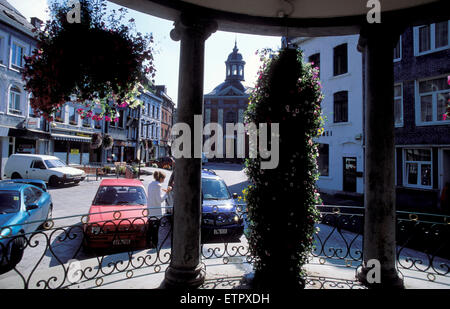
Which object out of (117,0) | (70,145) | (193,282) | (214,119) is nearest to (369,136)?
(193,282)

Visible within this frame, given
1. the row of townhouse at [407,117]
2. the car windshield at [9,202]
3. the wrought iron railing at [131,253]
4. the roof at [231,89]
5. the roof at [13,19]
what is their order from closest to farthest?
1. the wrought iron railing at [131,253]
2. the car windshield at [9,202]
3. the row of townhouse at [407,117]
4. the roof at [13,19]
5. the roof at [231,89]

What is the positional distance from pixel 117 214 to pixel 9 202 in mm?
2703

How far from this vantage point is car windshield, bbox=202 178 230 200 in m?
8.68

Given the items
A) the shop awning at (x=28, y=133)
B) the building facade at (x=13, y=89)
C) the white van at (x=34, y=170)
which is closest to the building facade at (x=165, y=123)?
the shop awning at (x=28, y=133)

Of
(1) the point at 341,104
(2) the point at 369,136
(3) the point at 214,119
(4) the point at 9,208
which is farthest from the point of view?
(3) the point at 214,119

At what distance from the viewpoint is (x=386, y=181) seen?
371cm

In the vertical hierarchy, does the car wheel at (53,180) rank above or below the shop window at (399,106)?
below

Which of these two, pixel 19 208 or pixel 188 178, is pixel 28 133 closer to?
pixel 19 208

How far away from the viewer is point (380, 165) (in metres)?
3.72

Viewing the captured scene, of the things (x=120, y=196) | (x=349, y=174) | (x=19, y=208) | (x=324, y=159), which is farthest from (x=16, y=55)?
(x=349, y=174)

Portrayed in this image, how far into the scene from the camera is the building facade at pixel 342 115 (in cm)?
1641

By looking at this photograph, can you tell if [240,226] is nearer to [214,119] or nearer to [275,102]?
[275,102]

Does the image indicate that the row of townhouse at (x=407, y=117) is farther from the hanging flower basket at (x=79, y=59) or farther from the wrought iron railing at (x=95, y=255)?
the hanging flower basket at (x=79, y=59)
